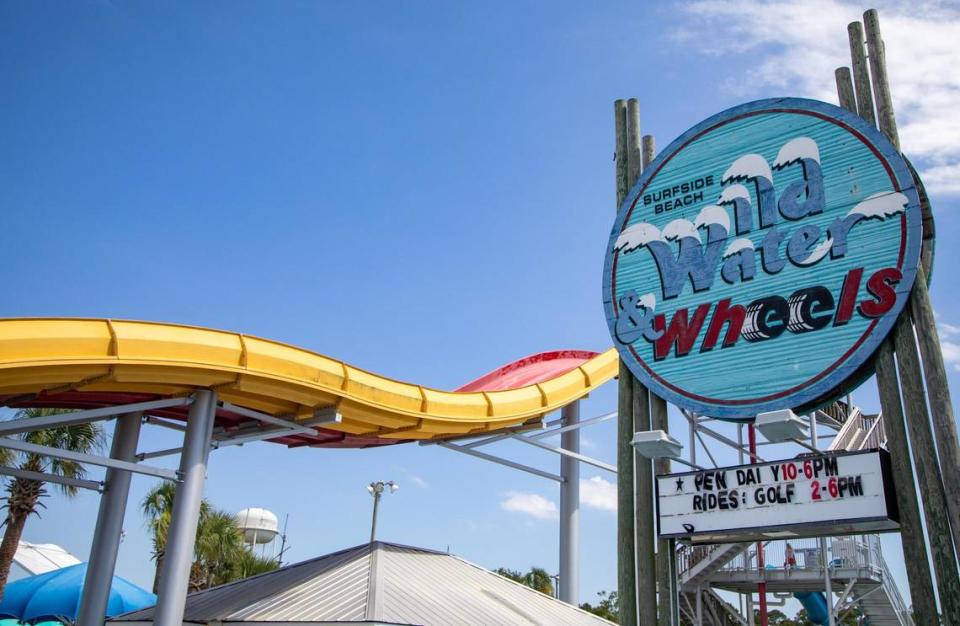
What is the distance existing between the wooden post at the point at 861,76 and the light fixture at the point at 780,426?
16.8 ft

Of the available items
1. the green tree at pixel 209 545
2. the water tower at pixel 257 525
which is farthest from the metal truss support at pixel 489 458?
the water tower at pixel 257 525

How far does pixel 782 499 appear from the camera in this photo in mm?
11750

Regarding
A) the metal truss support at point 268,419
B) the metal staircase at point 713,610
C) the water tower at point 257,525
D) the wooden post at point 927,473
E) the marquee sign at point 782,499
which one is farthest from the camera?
the water tower at point 257,525

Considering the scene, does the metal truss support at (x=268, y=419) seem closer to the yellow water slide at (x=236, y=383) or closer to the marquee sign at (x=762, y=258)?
the yellow water slide at (x=236, y=383)

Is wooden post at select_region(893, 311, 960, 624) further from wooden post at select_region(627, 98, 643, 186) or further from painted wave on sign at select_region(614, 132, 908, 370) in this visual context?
wooden post at select_region(627, 98, 643, 186)

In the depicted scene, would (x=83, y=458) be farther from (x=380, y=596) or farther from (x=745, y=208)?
(x=745, y=208)

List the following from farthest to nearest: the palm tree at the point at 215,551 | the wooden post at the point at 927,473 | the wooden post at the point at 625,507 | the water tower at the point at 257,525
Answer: the water tower at the point at 257,525, the palm tree at the point at 215,551, the wooden post at the point at 625,507, the wooden post at the point at 927,473

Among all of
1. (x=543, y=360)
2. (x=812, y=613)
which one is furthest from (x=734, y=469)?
(x=812, y=613)

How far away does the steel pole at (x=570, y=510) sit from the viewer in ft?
74.7

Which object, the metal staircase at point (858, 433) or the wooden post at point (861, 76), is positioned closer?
the wooden post at point (861, 76)

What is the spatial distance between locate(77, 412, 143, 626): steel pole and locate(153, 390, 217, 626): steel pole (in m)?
2.12

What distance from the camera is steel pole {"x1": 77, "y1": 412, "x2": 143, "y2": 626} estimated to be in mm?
15875

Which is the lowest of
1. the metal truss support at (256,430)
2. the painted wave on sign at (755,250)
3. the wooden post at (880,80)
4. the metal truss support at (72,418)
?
the metal truss support at (72,418)

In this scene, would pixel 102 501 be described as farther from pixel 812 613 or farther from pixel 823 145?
pixel 812 613
